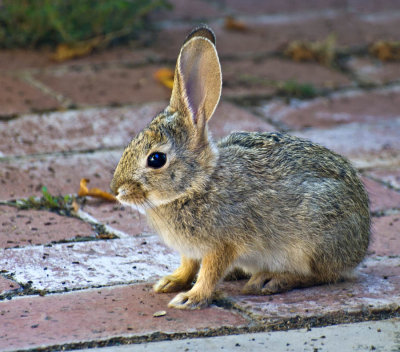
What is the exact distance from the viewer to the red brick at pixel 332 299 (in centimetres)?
335

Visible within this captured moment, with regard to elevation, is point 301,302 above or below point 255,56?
below

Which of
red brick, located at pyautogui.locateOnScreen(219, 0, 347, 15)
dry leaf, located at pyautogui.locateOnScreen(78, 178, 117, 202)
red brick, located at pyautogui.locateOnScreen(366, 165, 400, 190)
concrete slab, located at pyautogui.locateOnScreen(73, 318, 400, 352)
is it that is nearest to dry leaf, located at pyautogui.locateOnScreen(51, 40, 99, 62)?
red brick, located at pyautogui.locateOnScreen(219, 0, 347, 15)

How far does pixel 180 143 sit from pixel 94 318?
0.86 metres

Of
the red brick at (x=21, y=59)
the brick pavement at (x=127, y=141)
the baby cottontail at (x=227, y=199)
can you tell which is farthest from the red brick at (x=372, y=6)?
the baby cottontail at (x=227, y=199)

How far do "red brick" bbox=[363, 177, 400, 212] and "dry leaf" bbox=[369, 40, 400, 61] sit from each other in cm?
248

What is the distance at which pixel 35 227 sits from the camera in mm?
4215

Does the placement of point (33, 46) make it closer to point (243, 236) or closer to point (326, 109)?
point (326, 109)

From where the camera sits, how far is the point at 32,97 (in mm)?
5926

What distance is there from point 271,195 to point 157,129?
0.59 metres

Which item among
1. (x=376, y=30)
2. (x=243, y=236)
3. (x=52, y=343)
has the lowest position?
(x=52, y=343)

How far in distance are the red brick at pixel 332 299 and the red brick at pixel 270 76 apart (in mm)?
2790

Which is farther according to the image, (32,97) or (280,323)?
(32,97)

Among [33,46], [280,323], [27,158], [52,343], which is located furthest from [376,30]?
[52,343]

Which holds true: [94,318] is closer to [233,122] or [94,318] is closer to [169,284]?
[169,284]
